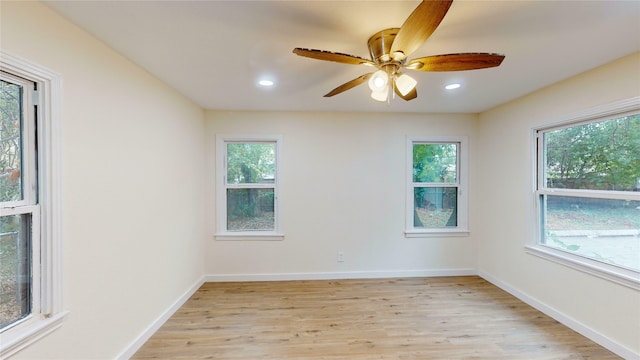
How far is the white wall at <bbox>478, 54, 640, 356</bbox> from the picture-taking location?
2195mm

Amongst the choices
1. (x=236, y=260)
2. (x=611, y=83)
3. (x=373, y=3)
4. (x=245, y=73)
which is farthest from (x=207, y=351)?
(x=611, y=83)

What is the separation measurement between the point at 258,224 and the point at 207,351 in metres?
1.78

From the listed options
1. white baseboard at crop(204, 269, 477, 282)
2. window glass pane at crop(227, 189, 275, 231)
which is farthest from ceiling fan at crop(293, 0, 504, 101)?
white baseboard at crop(204, 269, 477, 282)

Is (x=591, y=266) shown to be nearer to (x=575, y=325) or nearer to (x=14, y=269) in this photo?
(x=575, y=325)

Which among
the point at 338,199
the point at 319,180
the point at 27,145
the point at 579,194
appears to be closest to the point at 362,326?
the point at 338,199

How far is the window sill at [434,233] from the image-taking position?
392 cm

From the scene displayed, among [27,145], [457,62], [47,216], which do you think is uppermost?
[457,62]

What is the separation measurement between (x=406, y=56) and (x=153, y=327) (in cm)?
296

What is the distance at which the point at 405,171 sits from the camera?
392 cm

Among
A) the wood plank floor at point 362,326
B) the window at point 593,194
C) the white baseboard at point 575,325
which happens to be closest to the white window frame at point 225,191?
the wood plank floor at point 362,326

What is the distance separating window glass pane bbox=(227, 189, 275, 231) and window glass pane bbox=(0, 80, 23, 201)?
8.05 ft

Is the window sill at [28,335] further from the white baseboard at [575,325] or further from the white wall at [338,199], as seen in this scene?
the white baseboard at [575,325]

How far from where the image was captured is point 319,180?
3842 millimetres

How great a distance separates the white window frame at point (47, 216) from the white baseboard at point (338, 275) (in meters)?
2.27
